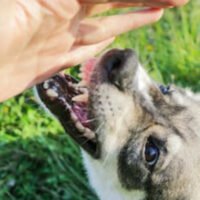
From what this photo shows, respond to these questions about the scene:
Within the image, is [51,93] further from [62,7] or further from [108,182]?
[62,7]

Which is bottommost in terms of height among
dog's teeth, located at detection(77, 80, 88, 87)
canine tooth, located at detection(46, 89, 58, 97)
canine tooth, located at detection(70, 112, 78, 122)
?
canine tooth, located at detection(70, 112, 78, 122)

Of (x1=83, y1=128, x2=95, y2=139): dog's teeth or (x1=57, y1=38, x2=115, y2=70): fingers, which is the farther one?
(x1=83, y1=128, x2=95, y2=139): dog's teeth

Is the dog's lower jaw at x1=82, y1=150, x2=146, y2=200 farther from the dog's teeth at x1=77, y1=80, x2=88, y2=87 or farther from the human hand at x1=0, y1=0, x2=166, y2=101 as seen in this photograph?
the human hand at x1=0, y1=0, x2=166, y2=101

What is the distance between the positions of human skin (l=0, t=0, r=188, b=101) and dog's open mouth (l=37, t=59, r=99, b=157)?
437mm

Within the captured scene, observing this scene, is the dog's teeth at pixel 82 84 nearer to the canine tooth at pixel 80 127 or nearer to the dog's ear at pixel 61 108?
the dog's ear at pixel 61 108

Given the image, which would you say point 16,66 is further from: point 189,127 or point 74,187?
point 74,187

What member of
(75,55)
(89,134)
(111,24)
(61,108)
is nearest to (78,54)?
(75,55)

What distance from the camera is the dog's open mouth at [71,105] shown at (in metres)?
4.14

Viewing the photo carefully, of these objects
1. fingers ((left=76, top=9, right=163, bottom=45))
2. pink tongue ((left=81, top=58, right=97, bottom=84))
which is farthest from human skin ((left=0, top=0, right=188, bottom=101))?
pink tongue ((left=81, top=58, right=97, bottom=84))

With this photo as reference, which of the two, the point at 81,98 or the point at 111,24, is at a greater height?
the point at 111,24

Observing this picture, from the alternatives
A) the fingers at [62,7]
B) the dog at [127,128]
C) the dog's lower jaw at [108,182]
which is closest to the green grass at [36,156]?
the dog's lower jaw at [108,182]

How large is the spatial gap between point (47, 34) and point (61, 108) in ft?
2.87

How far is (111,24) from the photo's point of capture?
3.56m

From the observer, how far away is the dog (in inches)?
162
